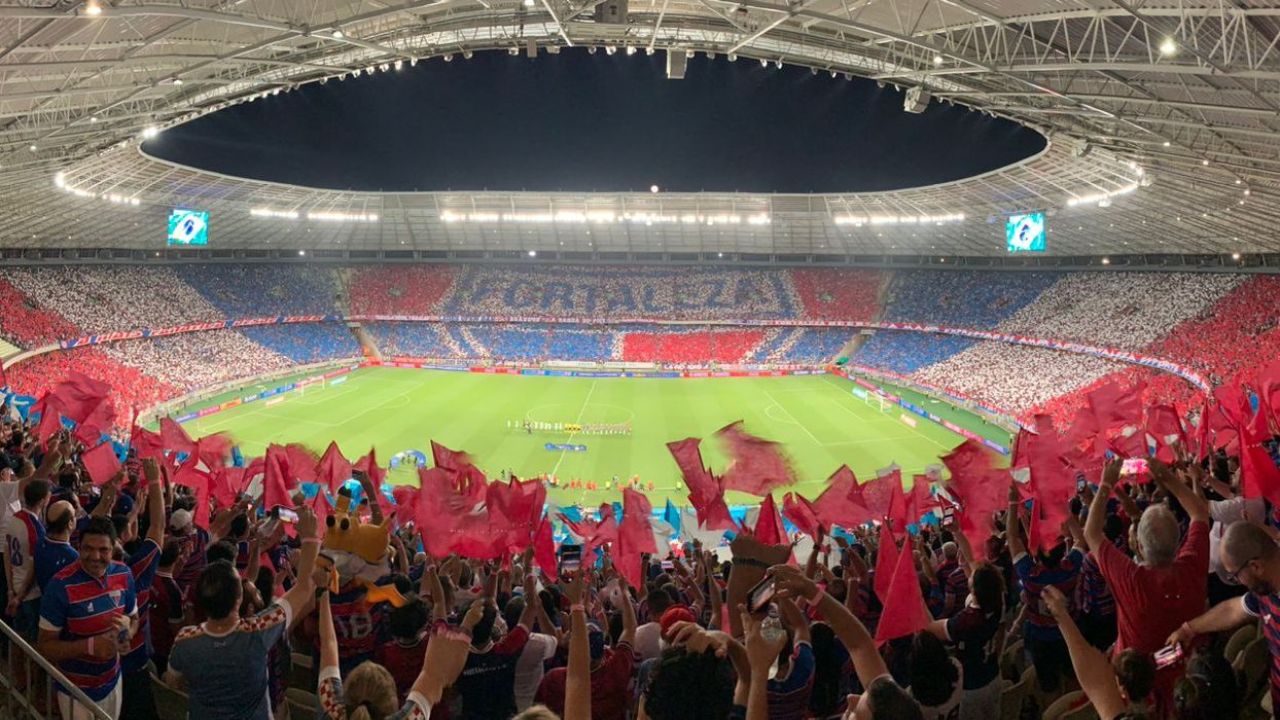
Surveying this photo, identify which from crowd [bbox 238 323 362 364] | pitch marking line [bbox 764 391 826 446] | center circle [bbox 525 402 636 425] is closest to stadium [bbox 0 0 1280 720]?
pitch marking line [bbox 764 391 826 446]

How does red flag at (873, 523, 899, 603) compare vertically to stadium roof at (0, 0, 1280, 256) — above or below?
below

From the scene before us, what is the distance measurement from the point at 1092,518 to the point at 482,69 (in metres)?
50.4

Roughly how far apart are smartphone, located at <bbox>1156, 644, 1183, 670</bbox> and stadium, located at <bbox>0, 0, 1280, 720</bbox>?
0.7 inches

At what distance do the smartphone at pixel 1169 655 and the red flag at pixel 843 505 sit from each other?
6.91 m

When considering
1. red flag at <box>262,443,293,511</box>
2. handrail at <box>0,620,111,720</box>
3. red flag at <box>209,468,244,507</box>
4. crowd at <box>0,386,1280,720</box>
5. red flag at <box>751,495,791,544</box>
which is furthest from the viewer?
red flag at <box>209,468,244,507</box>

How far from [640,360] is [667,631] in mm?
53784

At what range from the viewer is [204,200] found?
160 ft

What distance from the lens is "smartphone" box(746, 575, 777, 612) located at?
10.2 feet

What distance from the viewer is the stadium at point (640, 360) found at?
14.1 ft

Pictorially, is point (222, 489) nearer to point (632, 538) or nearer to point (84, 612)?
point (632, 538)

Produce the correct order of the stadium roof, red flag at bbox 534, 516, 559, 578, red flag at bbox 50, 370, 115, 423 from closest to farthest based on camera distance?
red flag at bbox 534, 516, 559, 578 → red flag at bbox 50, 370, 115, 423 → the stadium roof

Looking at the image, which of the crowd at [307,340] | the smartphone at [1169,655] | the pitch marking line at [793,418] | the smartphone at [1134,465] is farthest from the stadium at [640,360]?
the smartphone at [1134,465]

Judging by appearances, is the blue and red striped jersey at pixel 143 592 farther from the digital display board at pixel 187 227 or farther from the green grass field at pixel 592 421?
the digital display board at pixel 187 227

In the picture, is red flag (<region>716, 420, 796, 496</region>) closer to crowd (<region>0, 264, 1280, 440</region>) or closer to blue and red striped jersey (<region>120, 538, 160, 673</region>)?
blue and red striped jersey (<region>120, 538, 160, 673</region>)
